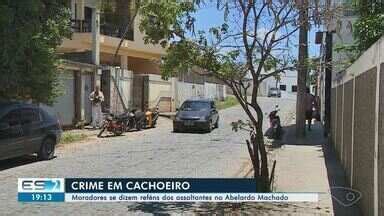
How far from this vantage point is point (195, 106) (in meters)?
27.1

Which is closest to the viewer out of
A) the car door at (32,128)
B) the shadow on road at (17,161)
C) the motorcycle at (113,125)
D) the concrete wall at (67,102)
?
the shadow on road at (17,161)

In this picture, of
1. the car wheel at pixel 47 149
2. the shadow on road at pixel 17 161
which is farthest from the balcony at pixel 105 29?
the shadow on road at pixel 17 161

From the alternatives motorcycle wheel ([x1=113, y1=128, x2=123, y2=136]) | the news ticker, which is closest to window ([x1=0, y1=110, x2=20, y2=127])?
the news ticker

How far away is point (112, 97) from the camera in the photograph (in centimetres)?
2847

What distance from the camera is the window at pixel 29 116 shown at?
14273 mm

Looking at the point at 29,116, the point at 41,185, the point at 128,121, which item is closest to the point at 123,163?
the point at 29,116

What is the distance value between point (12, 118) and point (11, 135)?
460 millimetres

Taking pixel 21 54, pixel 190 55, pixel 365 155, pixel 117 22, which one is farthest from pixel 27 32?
pixel 117 22

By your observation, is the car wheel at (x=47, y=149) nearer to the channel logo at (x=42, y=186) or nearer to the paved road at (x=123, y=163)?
the paved road at (x=123, y=163)

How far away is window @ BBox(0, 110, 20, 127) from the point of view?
13.5 metres

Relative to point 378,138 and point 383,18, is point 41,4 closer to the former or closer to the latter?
point 383,18

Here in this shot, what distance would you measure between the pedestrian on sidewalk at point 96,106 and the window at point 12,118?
10.3 m

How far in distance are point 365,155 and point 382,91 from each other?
1.82 metres

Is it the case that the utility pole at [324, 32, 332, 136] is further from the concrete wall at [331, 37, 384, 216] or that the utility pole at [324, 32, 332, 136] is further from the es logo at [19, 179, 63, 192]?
the es logo at [19, 179, 63, 192]
